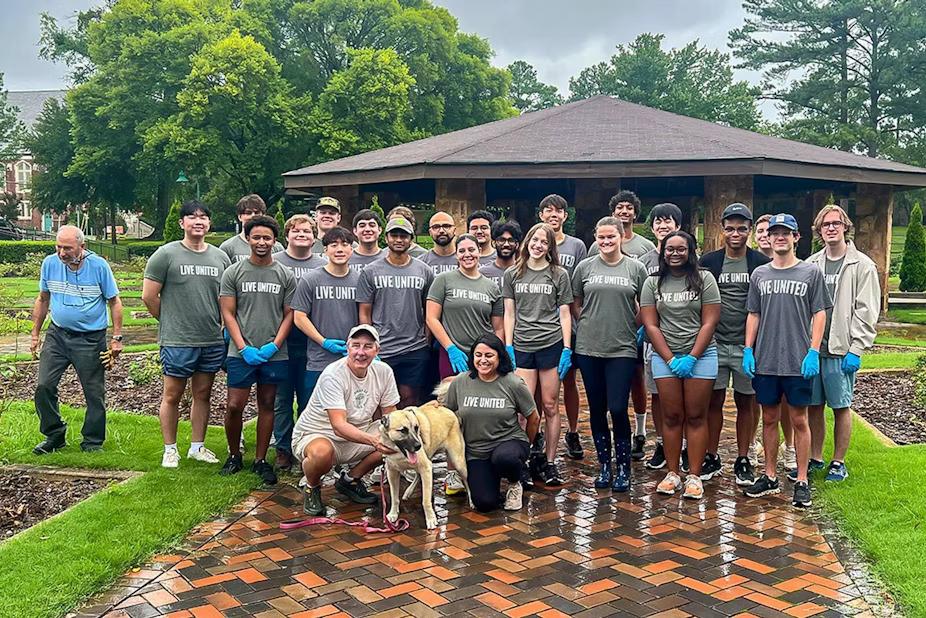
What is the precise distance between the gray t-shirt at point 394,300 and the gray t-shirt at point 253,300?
563mm

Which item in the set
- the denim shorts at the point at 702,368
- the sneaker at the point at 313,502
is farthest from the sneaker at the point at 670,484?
the sneaker at the point at 313,502

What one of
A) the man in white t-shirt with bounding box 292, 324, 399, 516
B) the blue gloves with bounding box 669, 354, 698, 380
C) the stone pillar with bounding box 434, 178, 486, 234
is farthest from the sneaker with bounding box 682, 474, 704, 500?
the stone pillar with bounding box 434, 178, 486, 234

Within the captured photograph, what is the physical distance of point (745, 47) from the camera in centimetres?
3784

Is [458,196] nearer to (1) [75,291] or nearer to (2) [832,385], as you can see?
(1) [75,291]

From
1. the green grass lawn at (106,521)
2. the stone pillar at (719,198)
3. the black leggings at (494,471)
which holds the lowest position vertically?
the green grass lawn at (106,521)

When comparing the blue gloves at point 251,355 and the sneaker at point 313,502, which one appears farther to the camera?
the blue gloves at point 251,355

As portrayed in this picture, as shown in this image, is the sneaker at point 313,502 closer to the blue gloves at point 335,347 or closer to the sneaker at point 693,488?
the blue gloves at point 335,347

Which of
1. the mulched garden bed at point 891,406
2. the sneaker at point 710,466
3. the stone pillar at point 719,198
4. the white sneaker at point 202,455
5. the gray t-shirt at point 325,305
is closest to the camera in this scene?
the gray t-shirt at point 325,305

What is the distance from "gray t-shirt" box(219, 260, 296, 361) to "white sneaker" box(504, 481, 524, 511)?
1.73 metres

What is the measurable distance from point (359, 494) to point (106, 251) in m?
33.2

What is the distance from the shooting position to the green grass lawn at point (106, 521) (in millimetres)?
3719

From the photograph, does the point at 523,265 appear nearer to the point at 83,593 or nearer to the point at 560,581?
the point at 560,581

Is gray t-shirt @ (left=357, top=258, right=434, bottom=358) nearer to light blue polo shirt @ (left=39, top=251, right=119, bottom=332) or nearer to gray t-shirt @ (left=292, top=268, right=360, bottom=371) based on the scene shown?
gray t-shirt @ (left=292, top=268, right=360, bottom=371)

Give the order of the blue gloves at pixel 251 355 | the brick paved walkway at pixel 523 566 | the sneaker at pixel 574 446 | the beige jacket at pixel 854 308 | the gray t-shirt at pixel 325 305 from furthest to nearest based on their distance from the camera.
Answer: the sneaker at pixel 574 446
the gray t-shirt at pixel 325 305
the blue gloves at pixel 251 355
the beige jacket at pixel 854 308
the brick paved walkway at pixel 523 566
